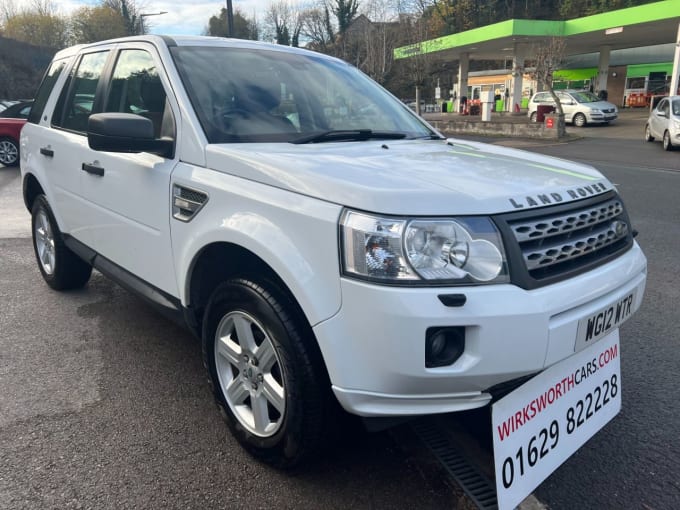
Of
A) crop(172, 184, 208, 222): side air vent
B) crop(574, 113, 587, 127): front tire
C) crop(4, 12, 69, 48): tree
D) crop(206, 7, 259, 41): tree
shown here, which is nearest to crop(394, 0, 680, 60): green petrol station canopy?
crop(574, 113, 587, 127): front tire

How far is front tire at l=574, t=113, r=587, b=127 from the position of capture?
26031 millimetres

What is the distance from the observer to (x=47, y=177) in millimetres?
4242

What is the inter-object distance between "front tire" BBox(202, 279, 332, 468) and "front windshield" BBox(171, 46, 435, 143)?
86cm

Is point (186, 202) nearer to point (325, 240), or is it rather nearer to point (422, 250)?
point (325, 240)

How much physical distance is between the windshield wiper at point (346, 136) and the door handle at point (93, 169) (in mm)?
1340

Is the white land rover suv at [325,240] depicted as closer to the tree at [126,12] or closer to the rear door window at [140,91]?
the rear door window at [140,91]

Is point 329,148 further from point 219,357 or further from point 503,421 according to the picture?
point 503,421

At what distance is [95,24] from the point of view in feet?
174

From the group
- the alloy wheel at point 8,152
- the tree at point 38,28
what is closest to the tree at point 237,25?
the tree at point 38,28

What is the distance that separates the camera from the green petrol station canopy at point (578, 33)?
2680cm

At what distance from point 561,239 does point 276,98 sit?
170 centimetres

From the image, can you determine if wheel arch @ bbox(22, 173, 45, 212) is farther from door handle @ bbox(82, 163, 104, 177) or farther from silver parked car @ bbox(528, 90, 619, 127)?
silver parked car @ bbox(528, 90, 619, 127)

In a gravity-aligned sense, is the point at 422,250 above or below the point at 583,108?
below

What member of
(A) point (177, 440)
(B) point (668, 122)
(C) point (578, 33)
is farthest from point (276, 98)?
(C) point (578, 33)
